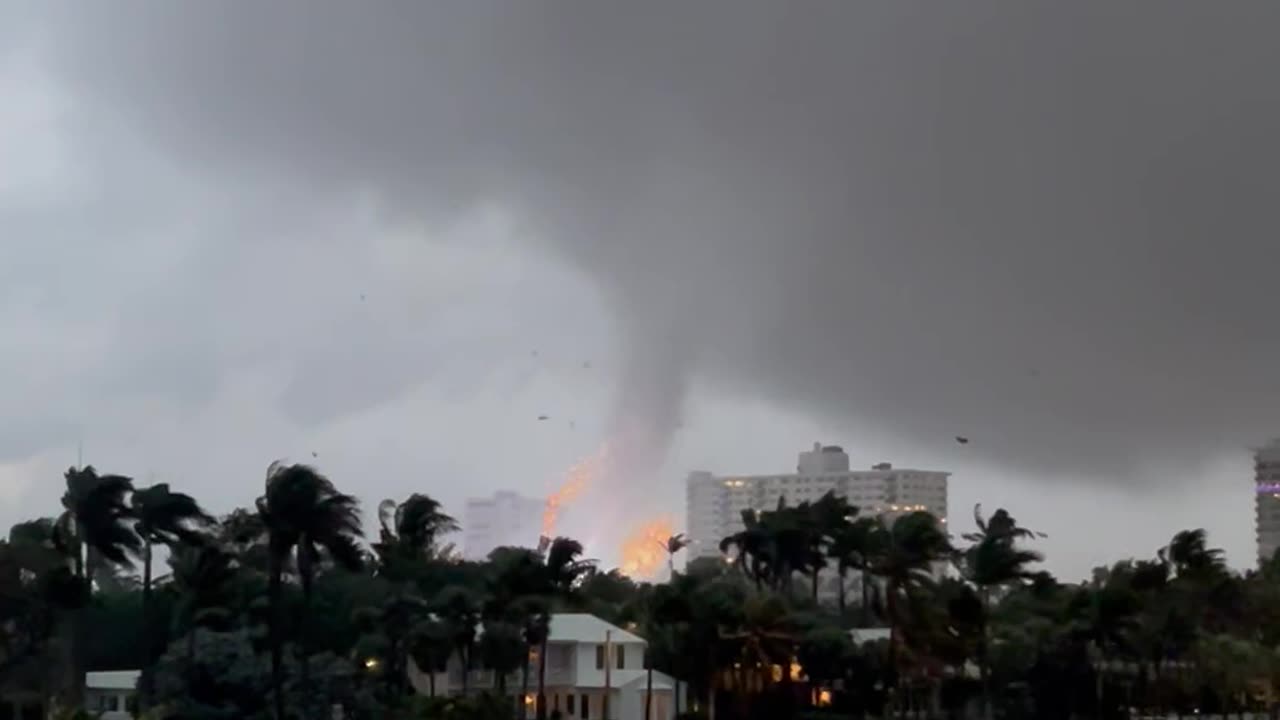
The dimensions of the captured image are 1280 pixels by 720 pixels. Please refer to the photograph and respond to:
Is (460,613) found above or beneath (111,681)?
above

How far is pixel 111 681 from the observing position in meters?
90.6

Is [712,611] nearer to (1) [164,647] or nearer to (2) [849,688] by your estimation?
(2) [849,688]

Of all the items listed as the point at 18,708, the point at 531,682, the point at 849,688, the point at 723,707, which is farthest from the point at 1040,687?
the point at 18,708

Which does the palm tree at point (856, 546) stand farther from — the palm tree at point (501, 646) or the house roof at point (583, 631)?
the palm tree at point (501, 646)

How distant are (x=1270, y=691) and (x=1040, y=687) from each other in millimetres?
13895

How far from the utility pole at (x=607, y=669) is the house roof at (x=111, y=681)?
82.7 ft

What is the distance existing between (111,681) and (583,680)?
2607 centimetres

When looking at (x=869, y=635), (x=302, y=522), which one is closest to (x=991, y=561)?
(x=869, y=635)

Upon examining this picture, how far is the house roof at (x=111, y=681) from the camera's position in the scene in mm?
89750

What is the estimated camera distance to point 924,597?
91000mm

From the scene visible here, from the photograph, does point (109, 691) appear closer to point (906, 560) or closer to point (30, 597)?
point (30, 597)

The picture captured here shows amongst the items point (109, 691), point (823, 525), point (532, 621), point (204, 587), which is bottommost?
point (109, 691)

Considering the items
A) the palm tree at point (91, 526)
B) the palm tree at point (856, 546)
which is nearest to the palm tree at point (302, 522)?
the palm tree at point (91, 526)

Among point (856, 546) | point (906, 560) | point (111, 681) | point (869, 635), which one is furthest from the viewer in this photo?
point (856, 546)
